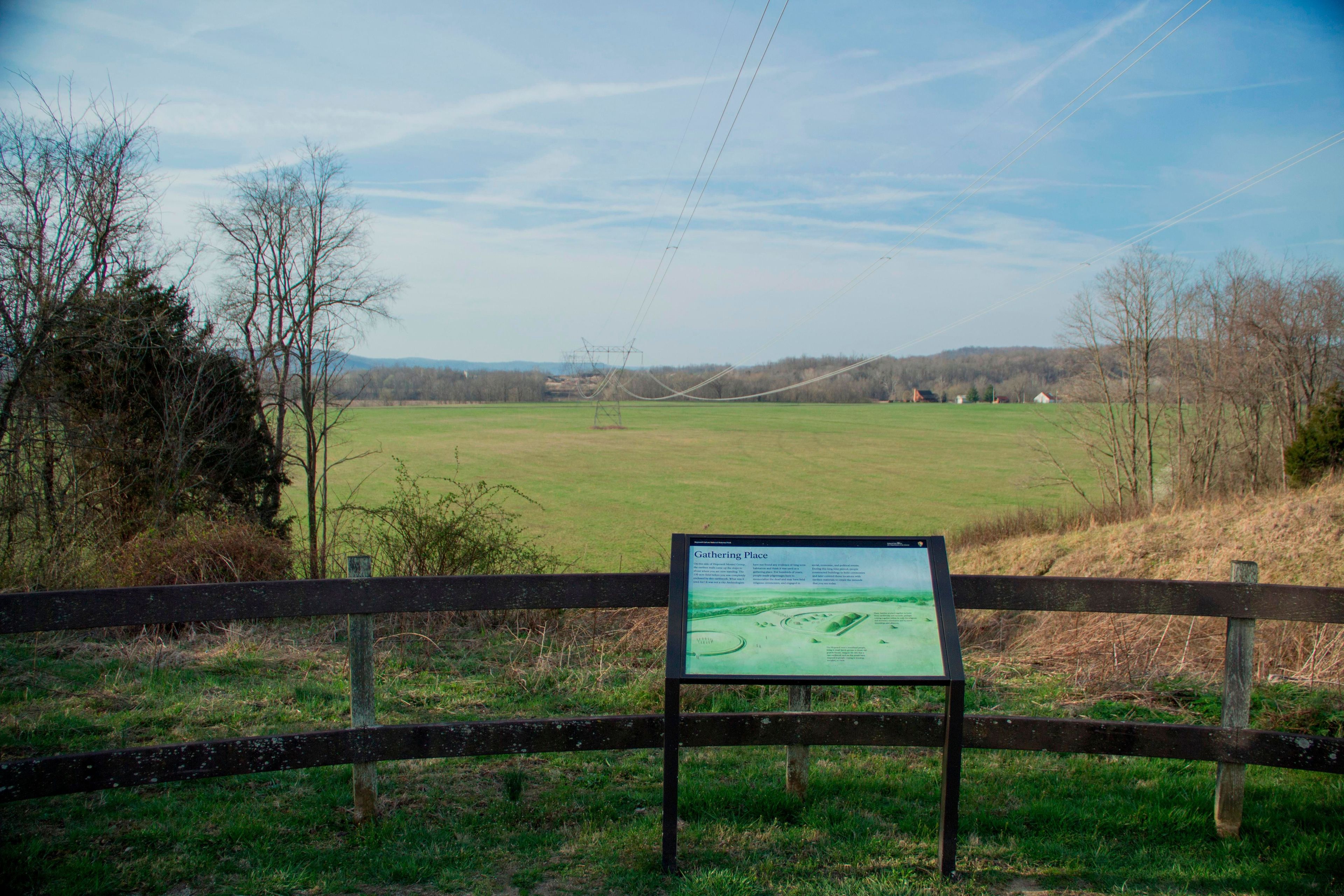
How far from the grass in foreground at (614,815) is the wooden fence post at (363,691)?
134 mm

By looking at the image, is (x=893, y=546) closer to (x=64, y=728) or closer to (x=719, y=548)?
(x=719, y=548)

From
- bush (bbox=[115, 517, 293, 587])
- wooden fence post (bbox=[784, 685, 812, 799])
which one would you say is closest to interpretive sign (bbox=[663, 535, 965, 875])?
wooden fence post (bbox=[784, 685, 812, 799])

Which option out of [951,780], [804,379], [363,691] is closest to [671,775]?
[951,780]

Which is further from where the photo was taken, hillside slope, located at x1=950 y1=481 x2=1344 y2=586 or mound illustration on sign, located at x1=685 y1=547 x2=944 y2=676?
hillside slope, located at x1=950 y1=481 x2=1344 y2=586

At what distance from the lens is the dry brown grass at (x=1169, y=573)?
7.45m

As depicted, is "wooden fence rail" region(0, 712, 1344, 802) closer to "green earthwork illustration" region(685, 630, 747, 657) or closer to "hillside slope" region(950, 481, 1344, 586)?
"green earthwork illustration" region(685, 630, 747, 657)

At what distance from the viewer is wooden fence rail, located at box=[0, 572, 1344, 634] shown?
3.65m

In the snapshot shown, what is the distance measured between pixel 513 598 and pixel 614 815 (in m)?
1.28

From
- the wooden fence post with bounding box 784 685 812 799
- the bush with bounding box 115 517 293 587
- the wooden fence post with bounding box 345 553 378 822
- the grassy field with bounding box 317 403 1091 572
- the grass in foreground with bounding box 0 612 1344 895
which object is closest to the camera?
the grass in foreground with bounding box 0 612 1344 895

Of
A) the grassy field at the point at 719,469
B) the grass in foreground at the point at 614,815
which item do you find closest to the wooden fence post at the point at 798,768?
the grass in foreground at the point at 614,815

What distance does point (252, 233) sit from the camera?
98.9ft

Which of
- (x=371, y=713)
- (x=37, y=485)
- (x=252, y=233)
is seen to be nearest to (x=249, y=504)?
(x=37, y=485)

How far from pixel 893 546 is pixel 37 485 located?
15.6 m

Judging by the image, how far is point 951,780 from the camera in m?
3.62
